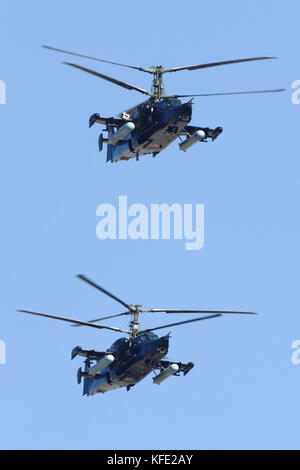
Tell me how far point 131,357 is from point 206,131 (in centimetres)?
1474

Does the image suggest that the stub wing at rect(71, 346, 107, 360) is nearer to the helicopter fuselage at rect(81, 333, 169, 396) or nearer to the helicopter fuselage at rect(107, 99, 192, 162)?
the helicopter fuselage at rect(81, 333, 169, 396)

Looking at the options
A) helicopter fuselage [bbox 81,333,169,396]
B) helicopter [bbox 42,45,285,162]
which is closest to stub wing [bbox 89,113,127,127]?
helicopter [bbox 42,45,285,162]

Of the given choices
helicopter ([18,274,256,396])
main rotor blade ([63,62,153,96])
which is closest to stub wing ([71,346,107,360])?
helicopter ([18,274,256,396])

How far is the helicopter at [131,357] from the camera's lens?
106438 mm

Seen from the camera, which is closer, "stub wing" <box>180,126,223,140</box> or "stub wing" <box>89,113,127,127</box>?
"stub wing" <box>89,113,127,127</box>

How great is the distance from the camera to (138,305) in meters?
109

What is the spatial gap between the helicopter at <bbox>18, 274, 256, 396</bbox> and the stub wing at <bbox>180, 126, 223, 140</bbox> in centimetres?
1124

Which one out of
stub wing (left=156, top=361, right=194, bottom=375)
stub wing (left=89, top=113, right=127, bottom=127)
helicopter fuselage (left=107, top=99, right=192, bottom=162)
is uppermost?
stub wing (left=89, top=113, right=127, bottom=127)

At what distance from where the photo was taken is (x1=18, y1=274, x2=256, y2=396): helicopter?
349 ft

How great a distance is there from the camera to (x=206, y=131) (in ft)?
376

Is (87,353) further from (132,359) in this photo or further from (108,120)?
(108,120)

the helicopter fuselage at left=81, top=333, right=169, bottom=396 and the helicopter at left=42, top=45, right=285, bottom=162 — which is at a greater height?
the helicopter at left=42, top=45, right=285, bottom=162
